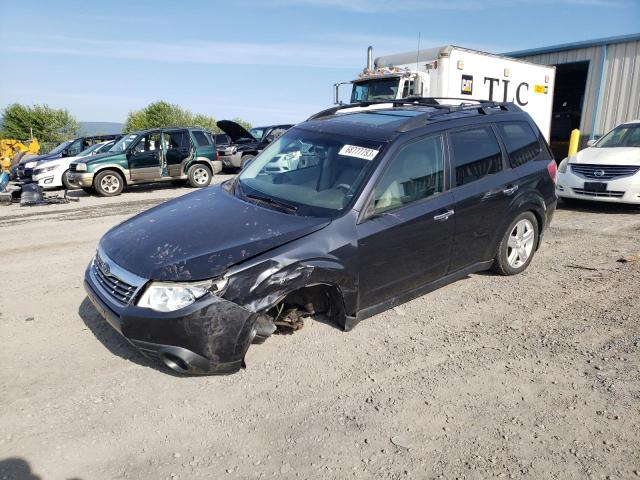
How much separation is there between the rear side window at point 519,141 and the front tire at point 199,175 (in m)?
10.2

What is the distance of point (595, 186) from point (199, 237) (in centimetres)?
776

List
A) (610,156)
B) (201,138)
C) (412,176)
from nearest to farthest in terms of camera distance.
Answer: (412,176)
(610,156)
(201,138)

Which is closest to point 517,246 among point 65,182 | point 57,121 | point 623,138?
point 623,138

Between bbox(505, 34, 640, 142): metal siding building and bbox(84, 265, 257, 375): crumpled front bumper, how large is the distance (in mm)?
16126

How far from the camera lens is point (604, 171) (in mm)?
8141

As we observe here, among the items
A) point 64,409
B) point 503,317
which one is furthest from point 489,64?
point 64,409

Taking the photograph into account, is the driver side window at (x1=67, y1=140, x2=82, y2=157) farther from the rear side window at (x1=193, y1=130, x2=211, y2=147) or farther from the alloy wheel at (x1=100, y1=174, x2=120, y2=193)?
the rear side window at (x1=193, y1=130, x2=211, y2=147)

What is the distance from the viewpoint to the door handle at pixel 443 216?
3.81m

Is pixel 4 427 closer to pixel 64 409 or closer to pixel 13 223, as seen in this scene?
pixel 64 409

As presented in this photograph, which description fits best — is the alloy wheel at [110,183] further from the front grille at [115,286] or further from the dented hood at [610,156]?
the dented hood at [610,156]

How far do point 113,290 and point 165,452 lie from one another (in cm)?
116

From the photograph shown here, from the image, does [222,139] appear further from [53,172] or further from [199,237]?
[199,237]

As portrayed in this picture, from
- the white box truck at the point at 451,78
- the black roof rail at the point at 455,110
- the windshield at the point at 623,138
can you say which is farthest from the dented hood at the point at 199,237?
the windshield at the point at 623,138

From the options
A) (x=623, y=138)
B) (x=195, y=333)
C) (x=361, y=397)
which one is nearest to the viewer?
(x=195, y=333)
